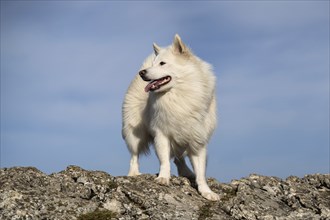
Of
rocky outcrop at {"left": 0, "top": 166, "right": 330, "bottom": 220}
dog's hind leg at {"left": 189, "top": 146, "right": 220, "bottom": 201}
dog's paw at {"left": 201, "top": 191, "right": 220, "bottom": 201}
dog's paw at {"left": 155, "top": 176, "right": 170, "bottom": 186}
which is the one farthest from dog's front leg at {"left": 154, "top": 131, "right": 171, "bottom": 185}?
dog's paw at {"left": 201, "top": 191, "right": 220, "bottom": 201}

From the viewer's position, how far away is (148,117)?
1011 centimetres

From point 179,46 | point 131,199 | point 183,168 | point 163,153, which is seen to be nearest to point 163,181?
point 163,153

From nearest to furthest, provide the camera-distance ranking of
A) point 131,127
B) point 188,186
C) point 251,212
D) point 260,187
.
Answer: point 251,212
point 188,186
point 260,187
point 131,127

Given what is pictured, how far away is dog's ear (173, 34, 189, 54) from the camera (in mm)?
9391

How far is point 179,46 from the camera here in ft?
31.2

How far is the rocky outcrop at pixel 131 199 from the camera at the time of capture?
743cm

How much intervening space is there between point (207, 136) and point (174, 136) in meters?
0.73

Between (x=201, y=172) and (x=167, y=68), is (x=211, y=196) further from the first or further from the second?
(x=167, y=68)

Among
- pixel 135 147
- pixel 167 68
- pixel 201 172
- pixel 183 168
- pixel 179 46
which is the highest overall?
pixel 179 46

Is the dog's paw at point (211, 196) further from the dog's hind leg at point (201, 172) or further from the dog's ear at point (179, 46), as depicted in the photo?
the dog's ear at point (179, 46)

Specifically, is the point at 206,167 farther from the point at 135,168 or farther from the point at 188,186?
the point at 135,168

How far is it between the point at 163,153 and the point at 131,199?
5.29ft

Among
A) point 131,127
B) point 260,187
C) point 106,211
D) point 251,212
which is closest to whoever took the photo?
point 106,211

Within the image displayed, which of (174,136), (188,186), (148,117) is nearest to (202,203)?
(188,186)
